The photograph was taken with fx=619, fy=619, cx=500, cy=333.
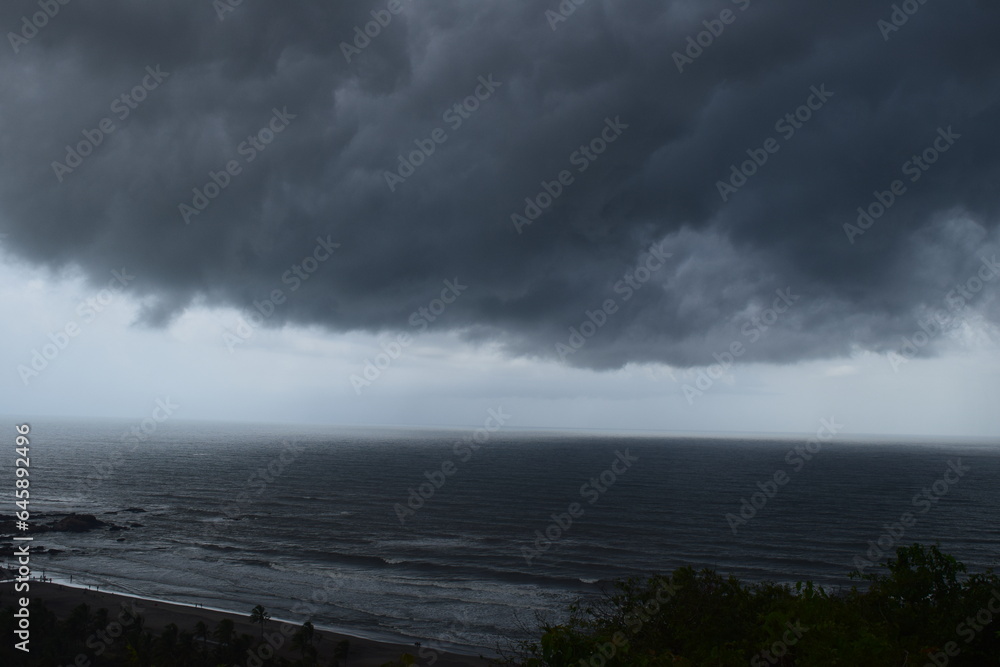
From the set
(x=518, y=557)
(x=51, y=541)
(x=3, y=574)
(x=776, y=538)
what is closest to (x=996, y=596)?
(x=518, y=557)

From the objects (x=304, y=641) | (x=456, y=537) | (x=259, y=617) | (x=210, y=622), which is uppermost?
(x=456, y=537)

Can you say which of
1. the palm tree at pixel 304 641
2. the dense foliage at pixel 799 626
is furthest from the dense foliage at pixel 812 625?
the palm tree at pixel 304 641

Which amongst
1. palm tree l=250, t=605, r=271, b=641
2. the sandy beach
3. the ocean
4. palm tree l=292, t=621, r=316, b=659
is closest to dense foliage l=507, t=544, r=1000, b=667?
the ocean

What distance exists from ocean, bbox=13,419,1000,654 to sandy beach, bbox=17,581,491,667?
230cm

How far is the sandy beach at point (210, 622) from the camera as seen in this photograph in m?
42.5

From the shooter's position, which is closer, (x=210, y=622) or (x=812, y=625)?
(x=812, y=625)

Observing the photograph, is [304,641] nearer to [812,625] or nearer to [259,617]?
[259,617]

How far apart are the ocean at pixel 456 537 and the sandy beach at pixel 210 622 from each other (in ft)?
7.56

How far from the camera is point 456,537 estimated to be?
267ft

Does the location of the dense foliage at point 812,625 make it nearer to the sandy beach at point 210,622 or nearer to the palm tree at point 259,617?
the sandy beach at point 210,622

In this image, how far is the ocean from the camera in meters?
56.4

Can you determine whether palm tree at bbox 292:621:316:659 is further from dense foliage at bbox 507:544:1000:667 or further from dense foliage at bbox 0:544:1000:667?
dense foliage at bbox 507:544:1000:667

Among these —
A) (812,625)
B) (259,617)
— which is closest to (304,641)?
(259,617)

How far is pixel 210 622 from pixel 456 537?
36084mm
